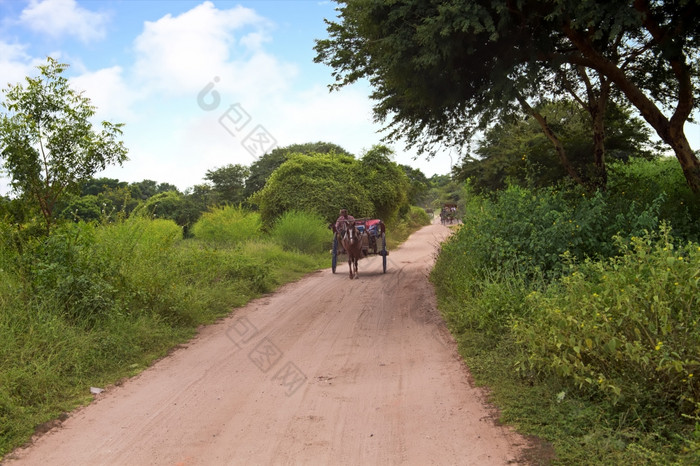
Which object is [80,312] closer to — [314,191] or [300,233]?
[300,233]

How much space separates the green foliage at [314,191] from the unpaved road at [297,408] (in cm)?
1555

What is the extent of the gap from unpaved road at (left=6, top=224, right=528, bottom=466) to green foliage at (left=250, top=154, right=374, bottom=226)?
51.0ft

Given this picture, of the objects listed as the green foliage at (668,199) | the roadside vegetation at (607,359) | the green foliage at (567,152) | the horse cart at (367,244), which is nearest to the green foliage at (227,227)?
the horse cart at (367,244)

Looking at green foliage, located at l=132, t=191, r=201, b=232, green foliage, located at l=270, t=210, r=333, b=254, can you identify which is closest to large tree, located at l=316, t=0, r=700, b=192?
green foliage, located at l=270, t=210, r=333, b=254

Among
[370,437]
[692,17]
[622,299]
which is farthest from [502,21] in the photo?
[370,437]

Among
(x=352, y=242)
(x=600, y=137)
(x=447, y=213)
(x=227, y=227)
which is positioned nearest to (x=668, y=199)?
(x=600, y=137)

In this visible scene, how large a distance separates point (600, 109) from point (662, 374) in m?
9.25

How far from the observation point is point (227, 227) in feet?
70.5

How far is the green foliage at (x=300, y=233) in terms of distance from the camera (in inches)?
850

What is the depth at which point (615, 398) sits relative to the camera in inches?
160

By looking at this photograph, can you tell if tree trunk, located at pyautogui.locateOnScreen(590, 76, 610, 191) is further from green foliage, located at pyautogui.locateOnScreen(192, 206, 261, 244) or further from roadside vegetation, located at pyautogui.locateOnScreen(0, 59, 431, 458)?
green foliage, located at pyautogui.locateOnScreen(192, 206, 261, 244)

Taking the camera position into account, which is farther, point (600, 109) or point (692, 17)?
point (600, 109)

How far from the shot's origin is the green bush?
3932 mm

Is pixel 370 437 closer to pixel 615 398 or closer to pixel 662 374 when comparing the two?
pixel 615 398
